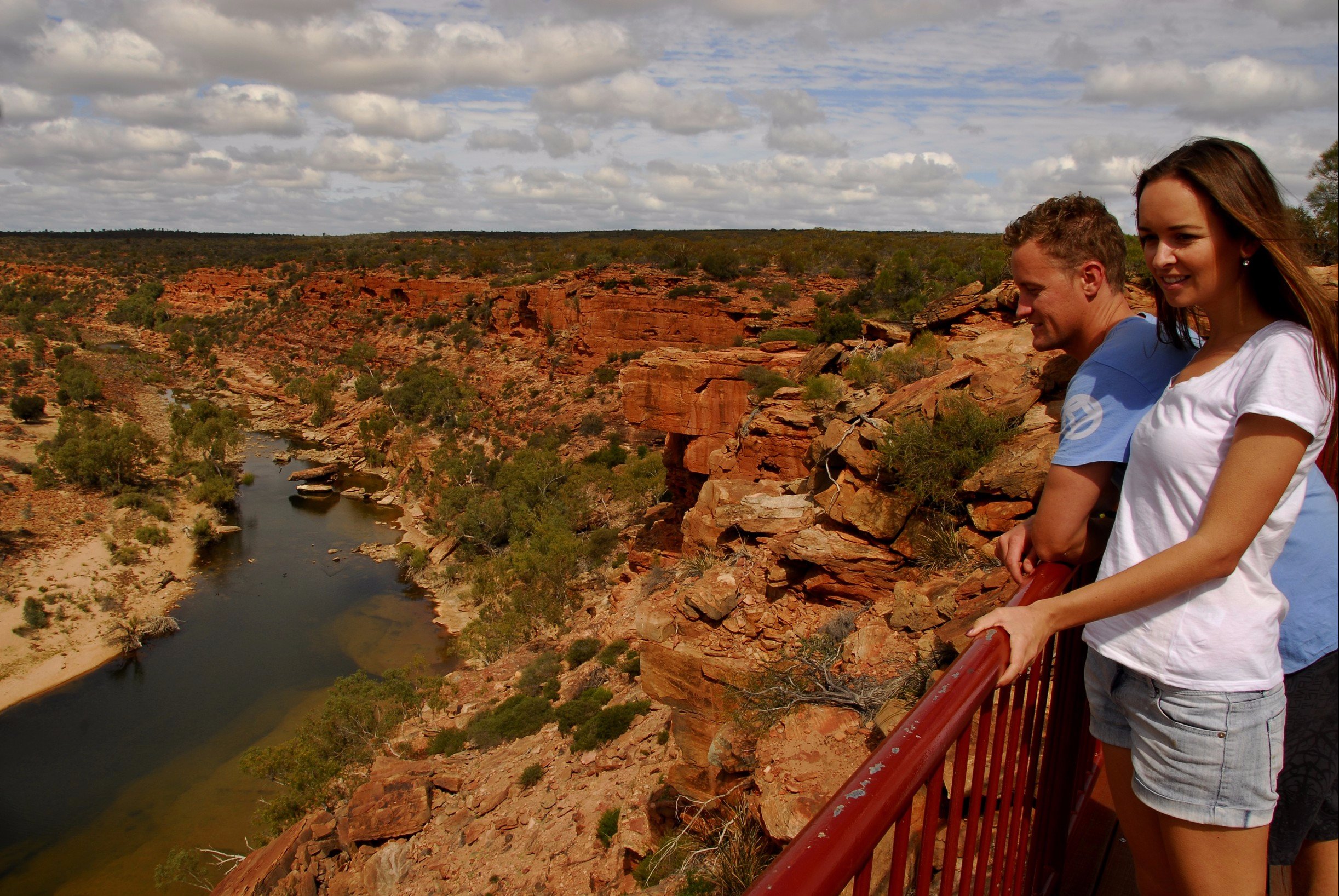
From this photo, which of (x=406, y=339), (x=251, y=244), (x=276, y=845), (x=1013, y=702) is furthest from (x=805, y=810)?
(x=251, y=244)

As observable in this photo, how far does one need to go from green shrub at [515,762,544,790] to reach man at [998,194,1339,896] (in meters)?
11.8

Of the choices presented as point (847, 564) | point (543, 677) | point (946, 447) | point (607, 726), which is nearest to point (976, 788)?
point (946, 447)

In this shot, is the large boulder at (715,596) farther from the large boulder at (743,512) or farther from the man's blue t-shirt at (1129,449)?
the man's blue t-shirt at (1129,449)

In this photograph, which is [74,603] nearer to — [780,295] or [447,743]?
[447,743]

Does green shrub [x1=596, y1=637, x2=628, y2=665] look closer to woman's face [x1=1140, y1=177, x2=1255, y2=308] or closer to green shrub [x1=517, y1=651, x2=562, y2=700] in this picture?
green shrub [x1=517, y1=651, x2=562, y2=700]

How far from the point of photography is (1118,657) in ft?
5.37

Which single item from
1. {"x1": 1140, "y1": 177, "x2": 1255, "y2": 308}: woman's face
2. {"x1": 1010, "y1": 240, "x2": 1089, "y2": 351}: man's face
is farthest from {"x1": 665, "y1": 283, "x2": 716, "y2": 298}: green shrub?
{"x1": 1140, "y1": 177, "x2": 1255, "y2": 308}: woman's face

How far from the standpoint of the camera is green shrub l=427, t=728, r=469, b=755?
15492 mm

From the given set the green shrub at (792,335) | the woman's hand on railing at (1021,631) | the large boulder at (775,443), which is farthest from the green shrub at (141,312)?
the woman's hand on railing at (1021,631)

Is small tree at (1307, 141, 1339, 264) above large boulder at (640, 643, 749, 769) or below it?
above

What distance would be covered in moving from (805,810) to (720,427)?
12.9m

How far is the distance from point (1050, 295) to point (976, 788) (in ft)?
4.50

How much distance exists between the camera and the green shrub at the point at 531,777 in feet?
41.2

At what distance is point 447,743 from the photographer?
1569cm
